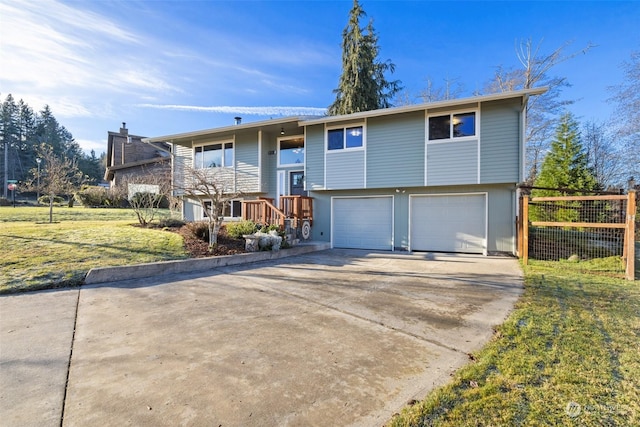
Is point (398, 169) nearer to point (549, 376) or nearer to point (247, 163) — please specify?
point (247, 163)

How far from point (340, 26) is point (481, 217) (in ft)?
54.0

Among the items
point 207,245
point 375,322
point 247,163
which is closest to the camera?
point 375,322

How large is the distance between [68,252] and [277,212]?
567 centimetres

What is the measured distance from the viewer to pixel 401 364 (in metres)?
2.54

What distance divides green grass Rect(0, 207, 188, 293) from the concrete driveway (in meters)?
0.69

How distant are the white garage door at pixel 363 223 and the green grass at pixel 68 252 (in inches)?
229

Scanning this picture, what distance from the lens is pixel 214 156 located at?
13.6m

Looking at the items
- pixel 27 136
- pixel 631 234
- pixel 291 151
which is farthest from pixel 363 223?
pixel 27 136

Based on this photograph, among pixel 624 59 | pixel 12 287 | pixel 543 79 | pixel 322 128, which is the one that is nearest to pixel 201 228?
pixel 12 287

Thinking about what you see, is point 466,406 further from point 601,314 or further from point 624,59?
point 624,59

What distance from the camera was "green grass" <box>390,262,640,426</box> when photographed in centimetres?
180

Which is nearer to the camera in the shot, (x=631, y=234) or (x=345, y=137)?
(x=631, y=234)

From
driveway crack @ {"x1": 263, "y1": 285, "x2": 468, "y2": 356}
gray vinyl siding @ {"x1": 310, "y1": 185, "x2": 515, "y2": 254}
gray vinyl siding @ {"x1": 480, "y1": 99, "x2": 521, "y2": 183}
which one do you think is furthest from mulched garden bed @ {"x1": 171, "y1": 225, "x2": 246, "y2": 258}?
gray vinyl siding @ {"x1": 480, "y1": 99, "x2": 521, "y2": 183}

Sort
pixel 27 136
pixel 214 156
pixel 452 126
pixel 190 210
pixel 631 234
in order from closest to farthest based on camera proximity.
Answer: pixel 631 234
pixel 452 126
pixel 214 156
pixel 190 210
pixel 27 136
